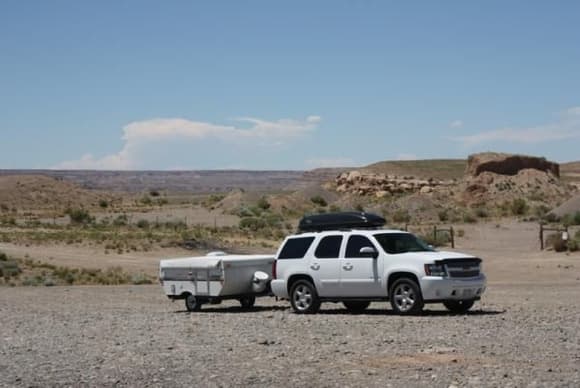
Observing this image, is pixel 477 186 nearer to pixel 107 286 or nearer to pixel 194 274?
pixel 107 286

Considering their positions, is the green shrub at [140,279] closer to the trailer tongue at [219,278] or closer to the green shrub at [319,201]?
the trailer tongue at [219,278]

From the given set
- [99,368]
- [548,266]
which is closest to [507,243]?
[548,266]

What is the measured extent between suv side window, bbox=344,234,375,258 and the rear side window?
3.47ft

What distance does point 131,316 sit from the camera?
2323 centimetres

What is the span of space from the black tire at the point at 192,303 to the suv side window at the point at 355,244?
4163 millimetres

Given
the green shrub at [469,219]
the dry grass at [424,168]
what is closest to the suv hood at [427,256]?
the green shrub at [469,219]

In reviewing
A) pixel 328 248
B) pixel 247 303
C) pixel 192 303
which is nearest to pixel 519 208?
pixel 247 303

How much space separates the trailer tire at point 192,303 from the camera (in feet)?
82.2

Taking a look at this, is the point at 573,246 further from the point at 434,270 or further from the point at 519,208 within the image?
the point at 519,208

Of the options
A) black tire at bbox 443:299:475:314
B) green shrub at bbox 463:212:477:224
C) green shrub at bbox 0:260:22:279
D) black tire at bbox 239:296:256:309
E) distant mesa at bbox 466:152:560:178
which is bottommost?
green shrub at bbox 0:260:22:279

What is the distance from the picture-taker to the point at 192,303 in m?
25.2

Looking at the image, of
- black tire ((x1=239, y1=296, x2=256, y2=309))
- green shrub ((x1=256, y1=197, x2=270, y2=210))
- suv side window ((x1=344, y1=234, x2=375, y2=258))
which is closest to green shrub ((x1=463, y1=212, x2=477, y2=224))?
green shrub ((x1=256, y1=197, x2=270, y2=210))

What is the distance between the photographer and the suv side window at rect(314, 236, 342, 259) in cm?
2305

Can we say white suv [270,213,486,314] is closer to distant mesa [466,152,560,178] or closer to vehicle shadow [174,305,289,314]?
vehicle shadow [174,305,289,314]
